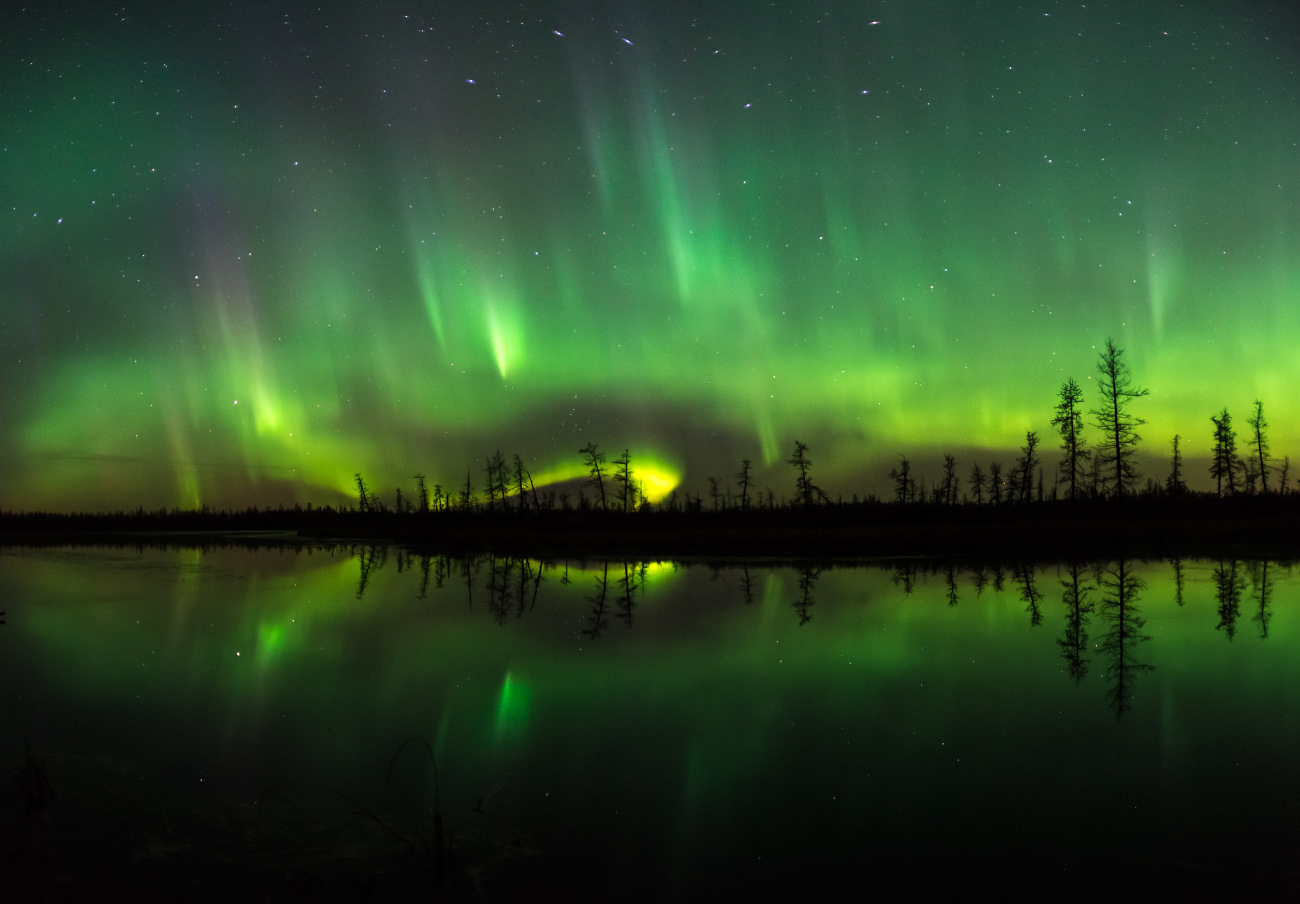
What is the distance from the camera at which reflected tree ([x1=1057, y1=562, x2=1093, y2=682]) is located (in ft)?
42.5

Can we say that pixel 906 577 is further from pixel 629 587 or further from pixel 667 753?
pixel 667 753

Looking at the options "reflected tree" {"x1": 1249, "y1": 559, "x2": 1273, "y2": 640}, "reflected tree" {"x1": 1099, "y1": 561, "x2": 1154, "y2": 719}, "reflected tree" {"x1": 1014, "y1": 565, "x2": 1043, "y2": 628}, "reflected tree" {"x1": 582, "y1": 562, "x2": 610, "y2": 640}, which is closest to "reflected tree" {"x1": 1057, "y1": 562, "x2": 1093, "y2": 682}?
"reflected tree" {"x1": 1099, "y1": 561, "x2": 1154, "y2": 719}

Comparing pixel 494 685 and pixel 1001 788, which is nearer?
pixel 1001 788

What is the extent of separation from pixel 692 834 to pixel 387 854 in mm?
2438

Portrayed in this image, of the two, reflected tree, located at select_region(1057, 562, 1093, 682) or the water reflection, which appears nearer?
reflected tree, located at select_region(1057, 562, 1093, 682)

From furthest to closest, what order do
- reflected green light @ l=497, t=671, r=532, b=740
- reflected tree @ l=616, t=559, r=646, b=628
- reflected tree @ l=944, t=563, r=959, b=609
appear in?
reflected tree @ l=944, t=563, r=959, b=609 → reflected tree @ l=616, t=559, r=646, b=628 → reflected green light @ l=497, t=671, r=532, b=740

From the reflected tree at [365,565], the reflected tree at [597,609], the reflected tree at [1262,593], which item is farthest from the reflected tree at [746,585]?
the reflected tree at [365,565]

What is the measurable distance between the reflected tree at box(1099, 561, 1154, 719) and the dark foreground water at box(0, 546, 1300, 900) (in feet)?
0.33

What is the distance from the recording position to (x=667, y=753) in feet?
29.8

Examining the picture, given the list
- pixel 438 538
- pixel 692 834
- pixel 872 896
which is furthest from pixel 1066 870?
pixel 438 538

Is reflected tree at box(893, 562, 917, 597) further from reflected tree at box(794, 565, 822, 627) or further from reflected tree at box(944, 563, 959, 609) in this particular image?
reflected tree at box(794, 565, 822, 627)

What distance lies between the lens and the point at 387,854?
6.60 metres

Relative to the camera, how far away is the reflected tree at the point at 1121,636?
11266 millimetres

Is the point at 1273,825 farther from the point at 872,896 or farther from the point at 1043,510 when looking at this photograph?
the point at 1043,510
